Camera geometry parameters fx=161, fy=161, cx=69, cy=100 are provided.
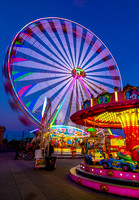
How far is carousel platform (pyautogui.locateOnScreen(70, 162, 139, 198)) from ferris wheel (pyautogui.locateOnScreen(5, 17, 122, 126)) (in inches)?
406

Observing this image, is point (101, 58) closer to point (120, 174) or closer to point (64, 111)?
point (64, 111)

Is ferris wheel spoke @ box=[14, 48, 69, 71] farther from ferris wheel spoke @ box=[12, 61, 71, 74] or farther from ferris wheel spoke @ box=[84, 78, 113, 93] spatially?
ferris wheel spoke @ box=[84, 78, 113, 93]

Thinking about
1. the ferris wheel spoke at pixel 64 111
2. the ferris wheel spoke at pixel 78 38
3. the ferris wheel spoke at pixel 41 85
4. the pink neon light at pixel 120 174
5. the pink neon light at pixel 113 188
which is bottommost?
the pink neon light at pixel 113 188

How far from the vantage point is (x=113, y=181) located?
5.15 metres

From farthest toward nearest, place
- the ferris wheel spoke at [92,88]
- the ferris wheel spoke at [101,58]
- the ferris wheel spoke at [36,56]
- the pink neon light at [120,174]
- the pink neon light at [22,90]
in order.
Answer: the ferris wheel spoke at [101,58] → the ferris wheel spoke at [92,88] → the ferris wheel spoke at [36,56] → the pink neon light at [22,90] → the pink neon light at [120,174]

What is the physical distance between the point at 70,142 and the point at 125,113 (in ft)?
84.6

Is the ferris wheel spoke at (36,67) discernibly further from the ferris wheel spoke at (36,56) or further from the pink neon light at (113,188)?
the pink neon light at (113,188)

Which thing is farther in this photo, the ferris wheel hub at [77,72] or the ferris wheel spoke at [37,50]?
the ferris wheel hub at [77,72]

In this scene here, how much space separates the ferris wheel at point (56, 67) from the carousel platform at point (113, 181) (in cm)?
1031

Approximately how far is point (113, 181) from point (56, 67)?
17348 millimetres

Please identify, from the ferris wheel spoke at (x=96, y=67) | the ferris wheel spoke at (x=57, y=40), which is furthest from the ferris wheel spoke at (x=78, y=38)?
the ferris wheel spoke at (x=96, y=67)

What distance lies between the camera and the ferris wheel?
57.3ft

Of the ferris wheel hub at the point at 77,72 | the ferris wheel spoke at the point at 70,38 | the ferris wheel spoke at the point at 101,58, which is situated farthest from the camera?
the ferris wheel spoke at the point at 101,58

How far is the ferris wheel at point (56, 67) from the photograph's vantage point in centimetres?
1745
